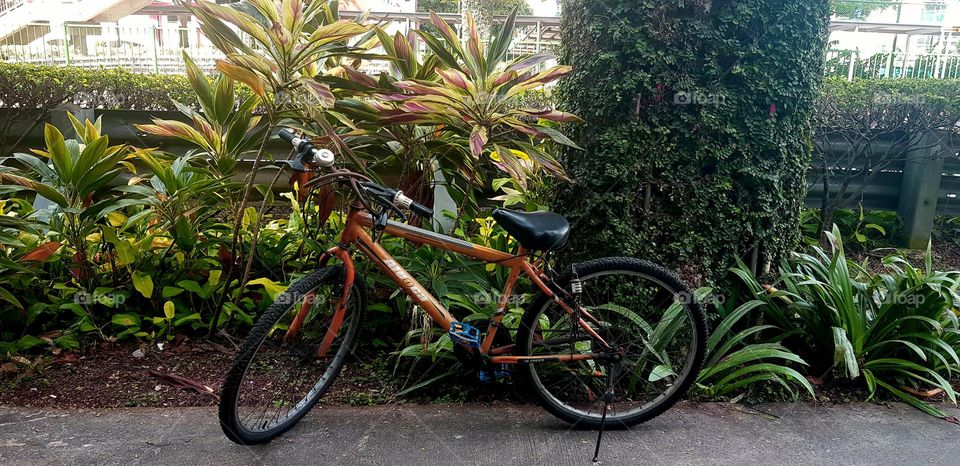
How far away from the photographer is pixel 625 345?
274 cm

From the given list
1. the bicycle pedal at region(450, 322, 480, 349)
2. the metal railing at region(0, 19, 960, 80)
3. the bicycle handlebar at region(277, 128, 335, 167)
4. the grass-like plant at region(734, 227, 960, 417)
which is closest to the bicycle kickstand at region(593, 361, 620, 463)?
the bicycle pedal at region(450, 322, 480, 349)

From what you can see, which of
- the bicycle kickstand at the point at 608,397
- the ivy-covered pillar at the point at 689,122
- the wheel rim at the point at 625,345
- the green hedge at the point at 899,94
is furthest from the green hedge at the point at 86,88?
the green hedge at the point at 899,94

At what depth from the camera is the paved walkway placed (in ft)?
7.87

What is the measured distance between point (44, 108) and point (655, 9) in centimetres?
627

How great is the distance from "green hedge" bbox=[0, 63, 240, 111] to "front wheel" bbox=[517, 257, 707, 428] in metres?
5.28

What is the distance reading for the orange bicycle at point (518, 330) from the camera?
2385 millimetres

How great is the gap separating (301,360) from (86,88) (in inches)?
206

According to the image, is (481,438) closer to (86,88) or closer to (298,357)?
(298,357)

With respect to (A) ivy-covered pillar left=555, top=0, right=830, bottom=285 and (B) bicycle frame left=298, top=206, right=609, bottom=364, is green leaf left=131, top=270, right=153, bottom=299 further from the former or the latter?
(A) ivy-covered pillar left=555, top=0, right=830, bottom=285

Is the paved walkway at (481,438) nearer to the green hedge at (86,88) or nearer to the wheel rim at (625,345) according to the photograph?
the wheel rim at (625,345)

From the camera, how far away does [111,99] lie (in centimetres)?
641

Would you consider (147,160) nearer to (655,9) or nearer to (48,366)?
(48,366)

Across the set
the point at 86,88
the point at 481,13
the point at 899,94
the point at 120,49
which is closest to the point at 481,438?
the point at 899,94

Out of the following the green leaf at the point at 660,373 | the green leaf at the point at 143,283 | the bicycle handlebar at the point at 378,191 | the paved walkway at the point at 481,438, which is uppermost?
the bicycle handlebar at the point at 378,191
